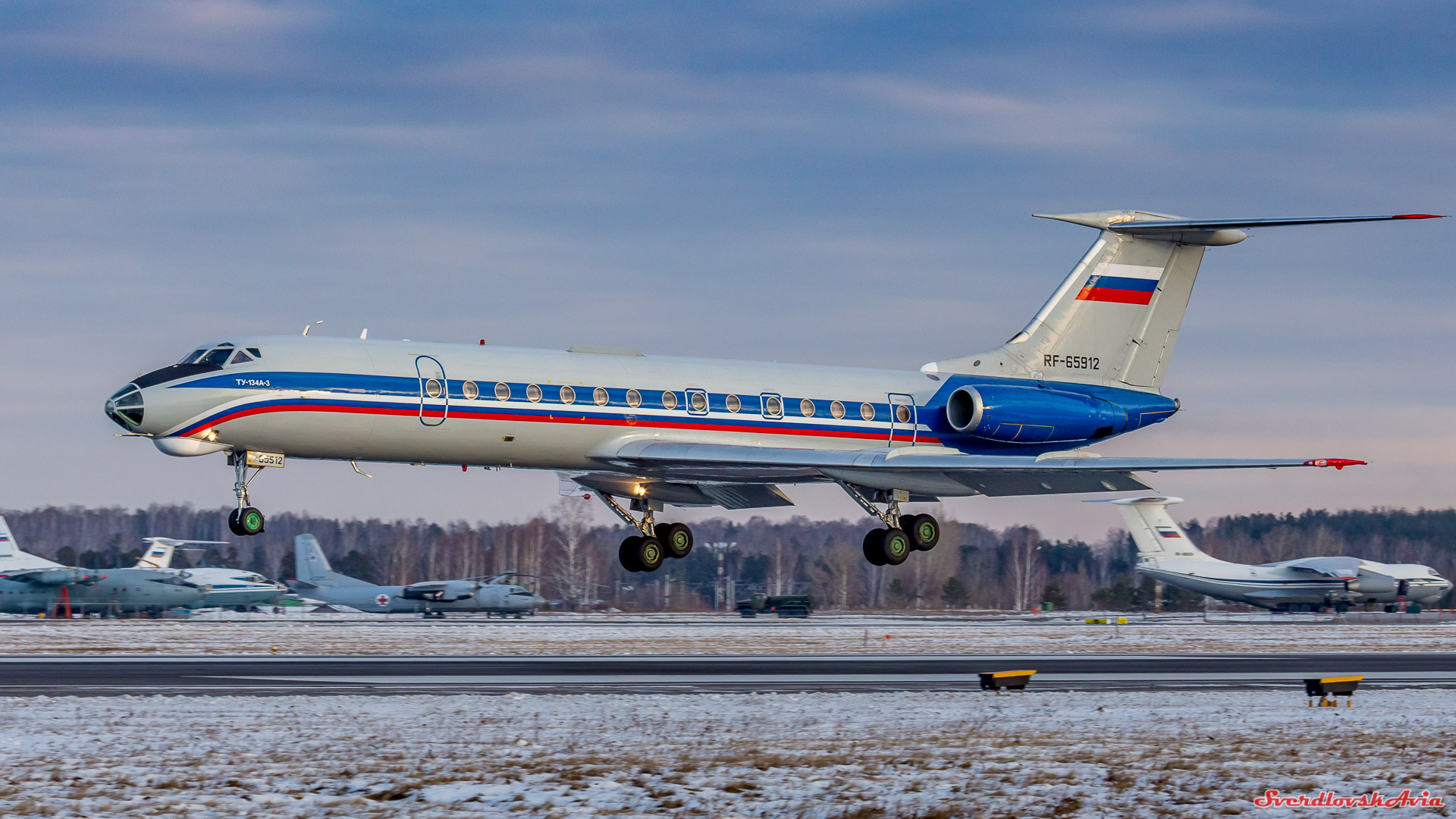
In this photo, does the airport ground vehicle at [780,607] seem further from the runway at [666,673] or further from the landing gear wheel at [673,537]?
the landing gear wheel at [673,537]

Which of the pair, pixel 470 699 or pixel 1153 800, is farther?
pixel 470 699

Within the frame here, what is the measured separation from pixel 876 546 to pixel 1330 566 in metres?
49.7

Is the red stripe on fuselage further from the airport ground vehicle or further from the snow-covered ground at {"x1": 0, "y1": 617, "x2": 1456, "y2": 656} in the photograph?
the airport ground vehicle

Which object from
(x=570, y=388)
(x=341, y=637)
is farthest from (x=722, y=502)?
(x=341, y=637)

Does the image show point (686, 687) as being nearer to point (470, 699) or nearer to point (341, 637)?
point (470, 699)

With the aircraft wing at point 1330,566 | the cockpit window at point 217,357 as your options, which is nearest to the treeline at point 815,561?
the aircraft wing at point 1330,566

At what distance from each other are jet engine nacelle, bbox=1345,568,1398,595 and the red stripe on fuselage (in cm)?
5104

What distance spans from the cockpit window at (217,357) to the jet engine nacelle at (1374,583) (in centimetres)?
6307

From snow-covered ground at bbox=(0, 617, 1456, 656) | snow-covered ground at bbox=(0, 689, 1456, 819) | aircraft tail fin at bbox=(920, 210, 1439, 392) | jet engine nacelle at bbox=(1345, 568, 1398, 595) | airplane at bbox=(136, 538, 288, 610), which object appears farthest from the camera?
jet engine nacelle at bbox=(1345, 568, 1398, 595)

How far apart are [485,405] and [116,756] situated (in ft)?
41.6

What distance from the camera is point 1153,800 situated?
1250 centimetres

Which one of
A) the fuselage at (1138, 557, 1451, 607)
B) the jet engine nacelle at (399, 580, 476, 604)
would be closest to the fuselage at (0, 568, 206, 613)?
the jet engine nacelle at (399, 580, 476, 604)

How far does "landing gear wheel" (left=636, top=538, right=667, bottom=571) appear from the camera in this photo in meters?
31.4

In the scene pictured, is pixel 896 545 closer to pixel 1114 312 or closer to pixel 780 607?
pixel 1114 312
